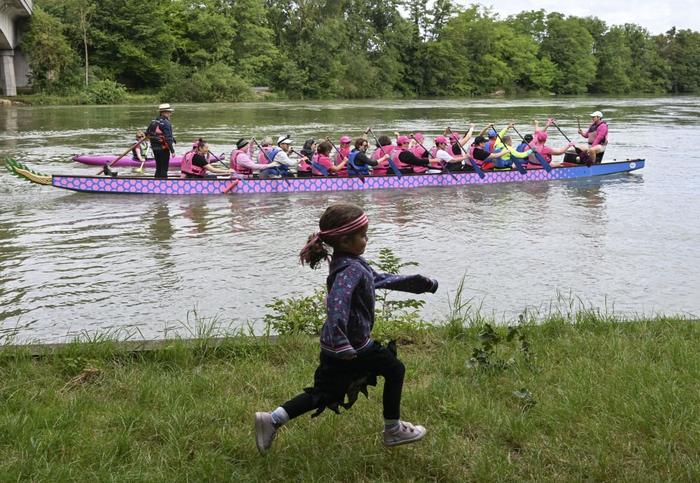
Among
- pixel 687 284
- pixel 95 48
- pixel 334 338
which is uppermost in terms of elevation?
pixel 95 48

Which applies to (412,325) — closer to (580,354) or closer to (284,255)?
(580,354)

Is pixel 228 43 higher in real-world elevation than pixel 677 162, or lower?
higher

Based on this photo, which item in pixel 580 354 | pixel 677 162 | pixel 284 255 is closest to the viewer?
pixel 580 354

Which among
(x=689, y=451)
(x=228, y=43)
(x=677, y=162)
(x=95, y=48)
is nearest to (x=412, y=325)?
(x=689, y=451)

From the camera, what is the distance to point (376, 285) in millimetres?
4168

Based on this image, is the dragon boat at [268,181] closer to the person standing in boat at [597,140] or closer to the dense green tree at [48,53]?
the person standing in boat at [597,140]

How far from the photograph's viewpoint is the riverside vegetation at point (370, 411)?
12.7 ft

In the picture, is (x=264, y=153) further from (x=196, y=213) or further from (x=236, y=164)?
(x=196, y=213)

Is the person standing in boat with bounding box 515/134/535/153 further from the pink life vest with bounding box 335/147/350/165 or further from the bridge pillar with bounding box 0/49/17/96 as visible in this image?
the bridge pillar with bounding box 0/49/17/96

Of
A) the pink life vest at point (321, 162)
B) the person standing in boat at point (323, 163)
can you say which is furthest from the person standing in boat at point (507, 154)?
the pink life vest at point (321, 162)

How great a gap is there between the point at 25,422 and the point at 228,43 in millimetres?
69222

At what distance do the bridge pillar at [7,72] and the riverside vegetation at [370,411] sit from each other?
5554 cm

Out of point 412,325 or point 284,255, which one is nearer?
point 412,325

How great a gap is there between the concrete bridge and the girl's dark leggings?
51188 millimetres
